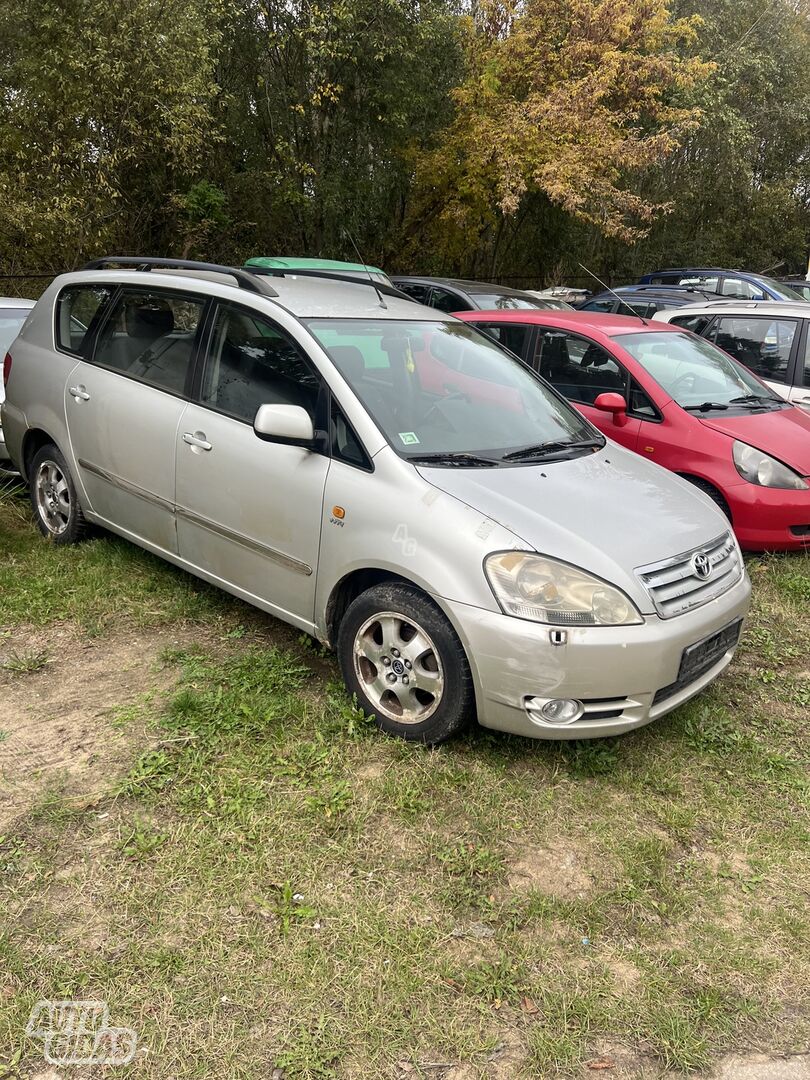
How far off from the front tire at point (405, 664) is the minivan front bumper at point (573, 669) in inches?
3.0

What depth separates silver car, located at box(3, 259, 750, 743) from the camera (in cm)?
309

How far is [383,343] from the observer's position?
4.05m

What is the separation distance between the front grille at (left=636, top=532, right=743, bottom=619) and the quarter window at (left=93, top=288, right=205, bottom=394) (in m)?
2.51

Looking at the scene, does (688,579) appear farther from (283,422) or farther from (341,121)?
(341,121)

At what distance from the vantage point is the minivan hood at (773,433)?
5.54m

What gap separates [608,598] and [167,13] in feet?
37.5

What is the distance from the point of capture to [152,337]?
454cm

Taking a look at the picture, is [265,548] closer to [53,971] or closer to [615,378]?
[53,971]

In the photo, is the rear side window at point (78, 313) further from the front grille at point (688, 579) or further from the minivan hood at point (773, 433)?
the minivan hood at point (773, 433)

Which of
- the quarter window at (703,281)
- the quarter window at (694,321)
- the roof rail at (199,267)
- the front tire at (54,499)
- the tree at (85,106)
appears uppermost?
the tree at (85,106)

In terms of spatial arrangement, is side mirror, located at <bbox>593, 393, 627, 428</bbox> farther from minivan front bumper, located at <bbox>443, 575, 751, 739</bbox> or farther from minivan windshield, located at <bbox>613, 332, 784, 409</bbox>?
minivan front bumper, located at <bbox>443, 575, 751, 739</bbox>

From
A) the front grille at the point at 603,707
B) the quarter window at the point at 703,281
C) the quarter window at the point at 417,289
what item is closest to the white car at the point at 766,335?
the quarter window at the point at 417,289
